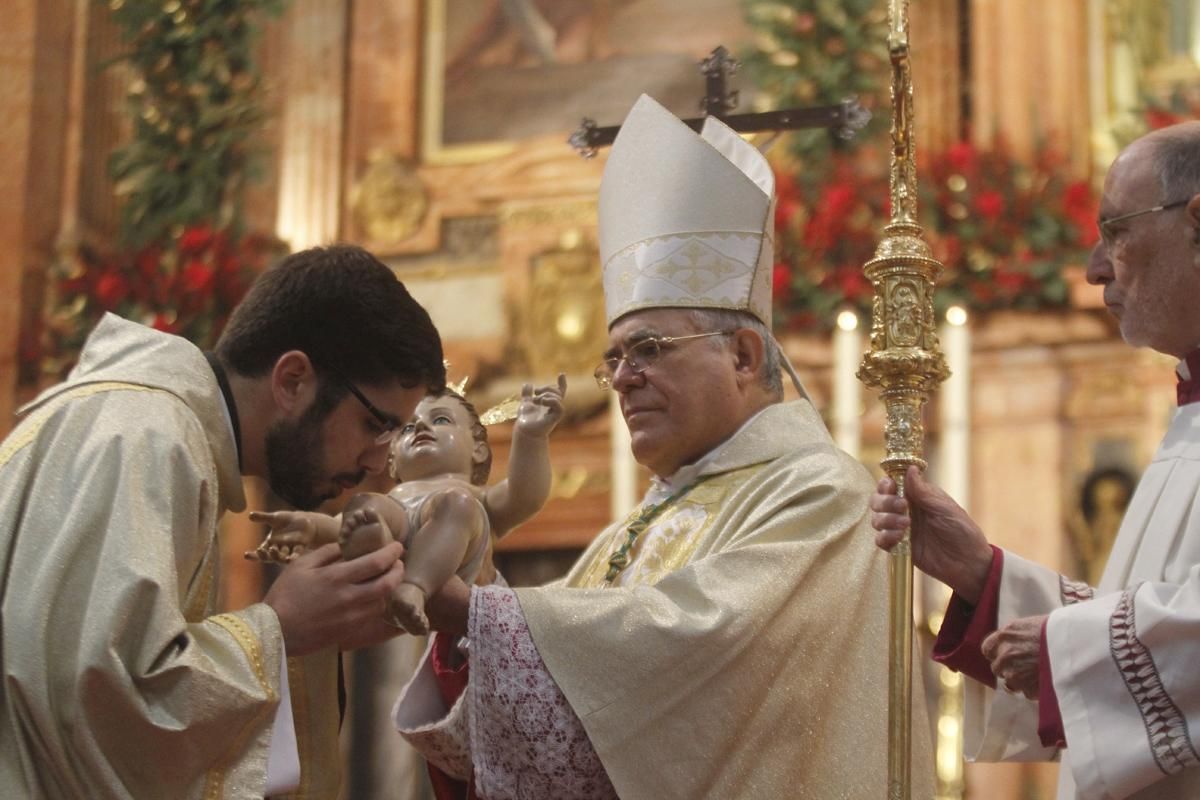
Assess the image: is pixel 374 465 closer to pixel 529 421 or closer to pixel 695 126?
pixel 529 421

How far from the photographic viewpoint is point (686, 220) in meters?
3.64

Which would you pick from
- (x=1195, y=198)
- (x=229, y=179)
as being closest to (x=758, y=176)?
(x=1195, y=198)

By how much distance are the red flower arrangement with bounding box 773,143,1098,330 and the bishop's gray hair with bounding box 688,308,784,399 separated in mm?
2806

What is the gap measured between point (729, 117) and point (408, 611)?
1.58 metres

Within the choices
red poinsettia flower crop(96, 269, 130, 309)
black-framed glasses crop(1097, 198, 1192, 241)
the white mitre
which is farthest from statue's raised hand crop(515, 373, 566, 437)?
red poinsettia flower crop(96, 269, 130, 309)

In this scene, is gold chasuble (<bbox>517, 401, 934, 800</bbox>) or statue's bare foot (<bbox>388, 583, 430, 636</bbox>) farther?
gold chasuble (<bbox>517, 401, 934, 800</bbox>)

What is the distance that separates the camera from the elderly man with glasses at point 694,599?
3.00 metres

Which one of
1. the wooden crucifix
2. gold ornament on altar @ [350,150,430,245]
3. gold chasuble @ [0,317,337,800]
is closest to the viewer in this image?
gold chasuble @ [0,317,337,800]

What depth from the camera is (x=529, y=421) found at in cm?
341

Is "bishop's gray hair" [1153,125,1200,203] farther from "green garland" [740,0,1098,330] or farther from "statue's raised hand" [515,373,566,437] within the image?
"green garland" [740,0,1098,330]

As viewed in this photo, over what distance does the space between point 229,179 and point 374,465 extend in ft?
18.1

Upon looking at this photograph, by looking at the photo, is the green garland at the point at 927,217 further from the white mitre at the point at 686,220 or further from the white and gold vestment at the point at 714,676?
the white and gold vestment at the point at 714,676

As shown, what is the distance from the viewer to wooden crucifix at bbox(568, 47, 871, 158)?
3723 millimetres

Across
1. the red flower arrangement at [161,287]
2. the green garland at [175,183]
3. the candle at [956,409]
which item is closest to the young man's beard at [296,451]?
the candle at [956,409]
